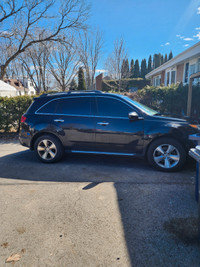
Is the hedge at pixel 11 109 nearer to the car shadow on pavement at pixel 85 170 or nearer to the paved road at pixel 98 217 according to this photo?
the car shadow on pavement at pixel 85 170

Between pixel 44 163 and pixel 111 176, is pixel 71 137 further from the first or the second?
pixel 111 176

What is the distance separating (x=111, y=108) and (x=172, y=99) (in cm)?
603

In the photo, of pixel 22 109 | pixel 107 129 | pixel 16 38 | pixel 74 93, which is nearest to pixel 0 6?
pixel 16 38

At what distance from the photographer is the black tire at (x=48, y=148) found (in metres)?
4.82

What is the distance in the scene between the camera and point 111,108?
4613mm

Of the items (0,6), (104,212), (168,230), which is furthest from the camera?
(0,6)

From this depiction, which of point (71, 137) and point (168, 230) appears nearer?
point (168, 230)

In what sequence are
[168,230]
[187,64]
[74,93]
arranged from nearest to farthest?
[168,230] < [74,93] < [187,64]

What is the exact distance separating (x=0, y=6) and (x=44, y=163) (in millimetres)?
14473

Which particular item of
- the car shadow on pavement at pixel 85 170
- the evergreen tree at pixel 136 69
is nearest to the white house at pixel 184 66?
the car shadow on pavement at pixel 85 170

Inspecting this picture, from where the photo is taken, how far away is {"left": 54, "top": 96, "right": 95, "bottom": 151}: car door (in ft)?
15.3

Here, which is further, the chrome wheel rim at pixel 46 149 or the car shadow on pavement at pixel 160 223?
the chrome wheel rim at pixel 46 149

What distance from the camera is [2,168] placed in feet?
15.5

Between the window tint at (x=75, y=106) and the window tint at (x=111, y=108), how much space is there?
294 millimetres
